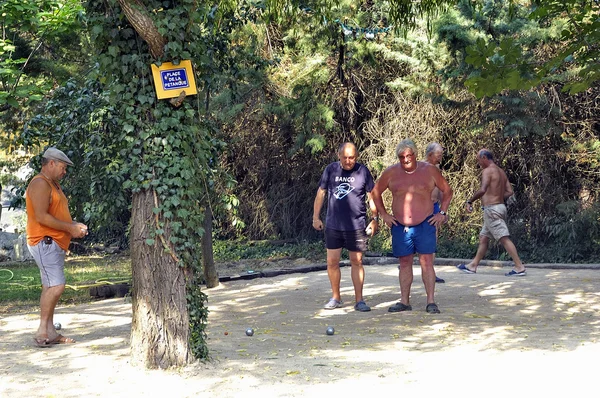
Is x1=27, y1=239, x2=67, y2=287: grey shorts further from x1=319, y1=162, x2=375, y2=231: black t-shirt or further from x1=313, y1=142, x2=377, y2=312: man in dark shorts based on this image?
x1=319, y1=162, x2=375, y2=231: black t-shirt

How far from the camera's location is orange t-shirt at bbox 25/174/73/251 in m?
7.97

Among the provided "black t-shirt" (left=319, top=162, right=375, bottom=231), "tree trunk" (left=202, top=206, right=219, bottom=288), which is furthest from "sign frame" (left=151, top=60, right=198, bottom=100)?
"tree trunk" (left=202, top=206, right=219, bottom=288)

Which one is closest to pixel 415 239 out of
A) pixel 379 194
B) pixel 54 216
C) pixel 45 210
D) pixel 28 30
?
pixel 379 194

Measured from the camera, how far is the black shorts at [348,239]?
382 inches

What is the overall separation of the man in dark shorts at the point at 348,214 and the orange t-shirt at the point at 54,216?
2954 mm

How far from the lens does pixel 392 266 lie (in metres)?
15.0

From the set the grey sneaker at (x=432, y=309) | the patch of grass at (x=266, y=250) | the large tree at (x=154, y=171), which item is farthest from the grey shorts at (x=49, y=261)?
the patch of grass at (x=266, y=250)

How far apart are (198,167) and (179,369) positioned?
1620 mm

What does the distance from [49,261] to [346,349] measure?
291 centimetres

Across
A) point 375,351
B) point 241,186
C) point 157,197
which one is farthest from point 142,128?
point 241,186

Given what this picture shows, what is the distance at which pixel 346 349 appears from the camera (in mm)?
7434

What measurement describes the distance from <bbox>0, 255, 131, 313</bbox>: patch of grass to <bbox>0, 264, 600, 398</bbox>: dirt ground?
1.05m

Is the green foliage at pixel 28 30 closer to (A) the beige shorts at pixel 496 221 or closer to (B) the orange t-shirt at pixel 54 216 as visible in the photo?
(B) the orange t-shirt at pixel 54 216

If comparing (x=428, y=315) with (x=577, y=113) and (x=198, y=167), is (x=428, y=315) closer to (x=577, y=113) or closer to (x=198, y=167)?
(x=198, y=167)
